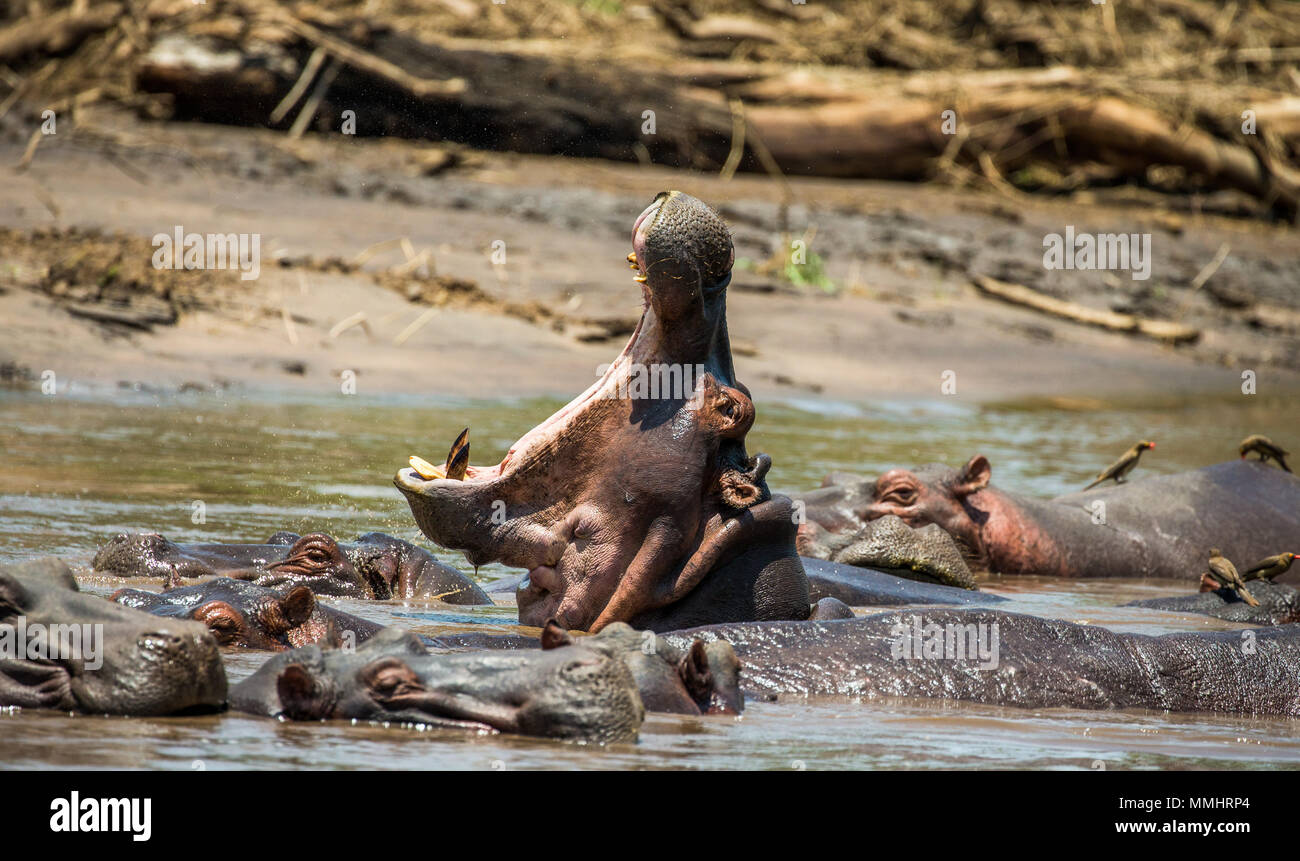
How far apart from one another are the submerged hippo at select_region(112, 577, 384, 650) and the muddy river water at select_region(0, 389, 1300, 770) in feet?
0.50

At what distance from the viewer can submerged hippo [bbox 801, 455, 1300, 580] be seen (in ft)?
26.3

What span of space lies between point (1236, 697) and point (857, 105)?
14.1m

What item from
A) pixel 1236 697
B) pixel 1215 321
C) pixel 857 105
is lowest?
pixel 1236 697

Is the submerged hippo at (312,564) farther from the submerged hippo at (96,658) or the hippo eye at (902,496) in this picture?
the hippo eye at (902,496)

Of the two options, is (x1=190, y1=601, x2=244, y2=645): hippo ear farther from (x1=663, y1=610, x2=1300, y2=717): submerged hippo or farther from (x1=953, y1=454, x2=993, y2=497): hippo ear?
(x1=953, y1=454, x2=993, y2=497): hippo ear

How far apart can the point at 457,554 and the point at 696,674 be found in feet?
11.3

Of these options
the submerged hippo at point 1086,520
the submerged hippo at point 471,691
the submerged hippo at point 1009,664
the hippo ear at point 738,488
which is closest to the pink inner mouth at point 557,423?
the hippo ear at point 738,488

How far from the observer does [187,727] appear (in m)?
3.85

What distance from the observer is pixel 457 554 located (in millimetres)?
7605

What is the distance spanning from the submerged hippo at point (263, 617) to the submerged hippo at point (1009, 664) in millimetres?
965

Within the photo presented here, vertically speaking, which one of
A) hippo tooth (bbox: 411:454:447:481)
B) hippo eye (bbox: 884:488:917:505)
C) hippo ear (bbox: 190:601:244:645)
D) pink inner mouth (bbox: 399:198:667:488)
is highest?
pink inner mouth (bbox: 399:198:667:488)

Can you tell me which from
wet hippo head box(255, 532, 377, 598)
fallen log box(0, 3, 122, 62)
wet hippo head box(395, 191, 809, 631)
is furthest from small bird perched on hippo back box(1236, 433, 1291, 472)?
fallen log box(0, 3, 122, 62)
